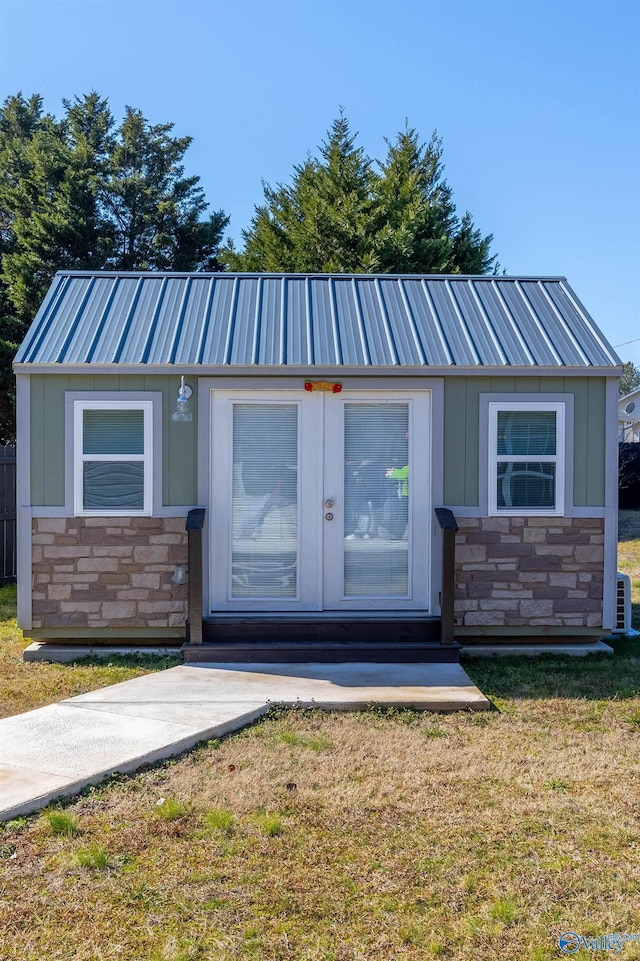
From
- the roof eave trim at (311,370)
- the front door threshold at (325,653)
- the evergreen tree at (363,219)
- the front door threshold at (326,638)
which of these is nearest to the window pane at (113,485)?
the roof eave trim at (311,370)

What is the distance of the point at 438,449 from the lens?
263 inches

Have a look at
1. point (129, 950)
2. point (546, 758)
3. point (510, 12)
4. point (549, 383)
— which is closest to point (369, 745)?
point (546, 758)

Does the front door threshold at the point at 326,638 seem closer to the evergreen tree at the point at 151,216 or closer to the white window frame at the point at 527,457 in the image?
the white window frame at the point at 527,457

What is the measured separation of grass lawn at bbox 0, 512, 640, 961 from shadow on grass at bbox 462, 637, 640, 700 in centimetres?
79

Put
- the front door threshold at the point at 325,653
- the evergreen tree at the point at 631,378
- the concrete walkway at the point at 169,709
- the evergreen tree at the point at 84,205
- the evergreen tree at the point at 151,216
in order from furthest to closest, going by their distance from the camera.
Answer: the evergreen tree at the point at 631,378
the evergreen tree at the point at 151,216
the evergreen tree at the point at 84,205
the front door threshold at the point at 325,653
the concrete walkway at the point at 169,709

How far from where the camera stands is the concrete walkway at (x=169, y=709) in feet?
12.7

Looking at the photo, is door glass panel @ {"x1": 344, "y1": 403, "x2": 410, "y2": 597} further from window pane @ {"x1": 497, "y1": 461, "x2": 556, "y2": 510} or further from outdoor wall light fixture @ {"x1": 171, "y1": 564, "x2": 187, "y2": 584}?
outdoor wall light fixture @ {"x1": 171, "y1": 564, "x2": 187, "y2": 584}

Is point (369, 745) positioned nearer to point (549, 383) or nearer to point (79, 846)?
point (79, 846)

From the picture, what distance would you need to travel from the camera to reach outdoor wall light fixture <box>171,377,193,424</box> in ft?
21.0

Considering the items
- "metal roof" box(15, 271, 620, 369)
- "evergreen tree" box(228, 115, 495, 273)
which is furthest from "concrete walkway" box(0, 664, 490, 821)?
"evergreen tree" box(228, 115, 495, 273)

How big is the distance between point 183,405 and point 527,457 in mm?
2948

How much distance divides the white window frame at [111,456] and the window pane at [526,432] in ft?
9.79
